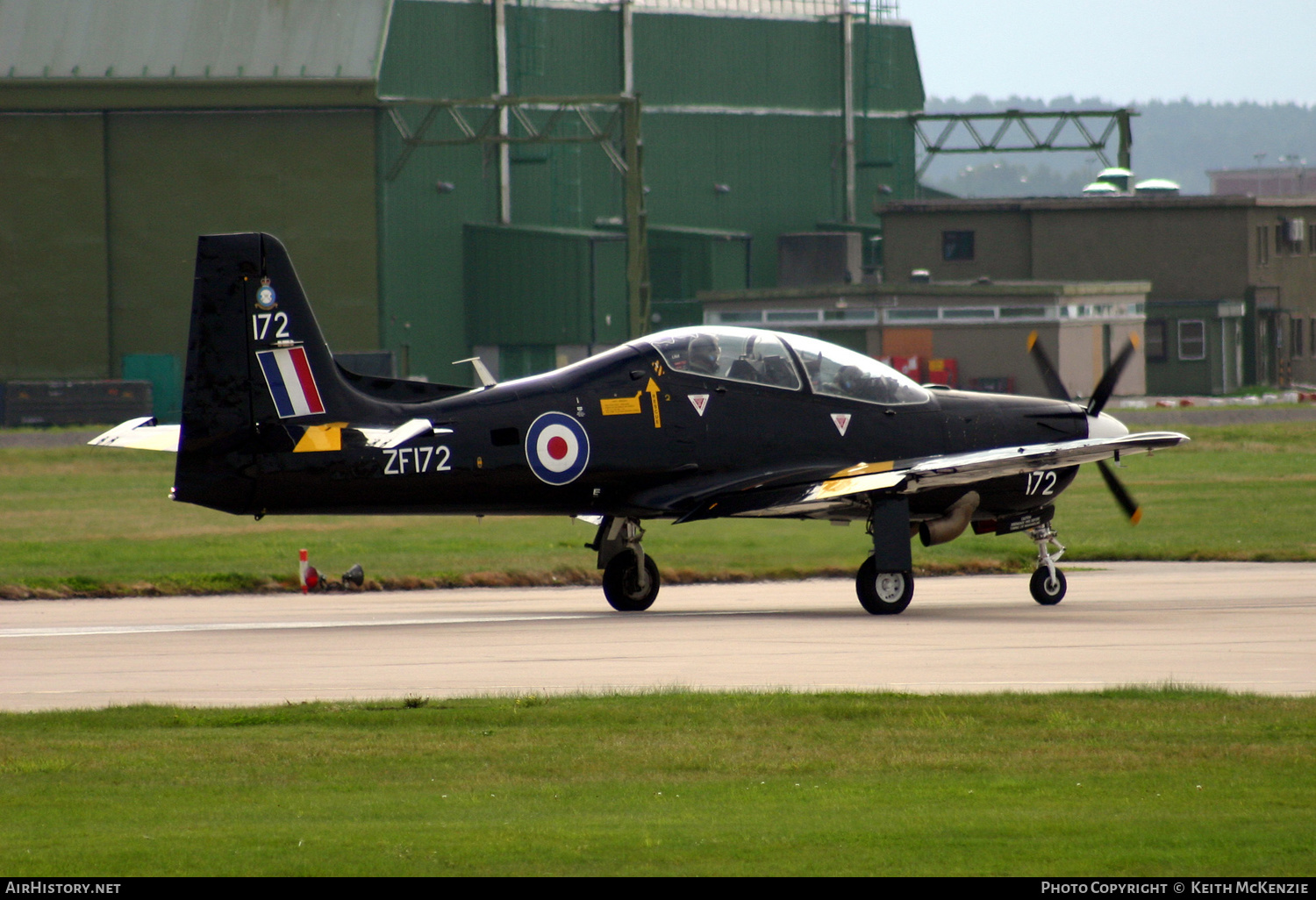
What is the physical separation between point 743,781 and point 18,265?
5764 cm

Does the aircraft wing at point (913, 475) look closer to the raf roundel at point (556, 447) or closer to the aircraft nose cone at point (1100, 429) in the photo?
the aircraft nose cone at point (1100, 429)

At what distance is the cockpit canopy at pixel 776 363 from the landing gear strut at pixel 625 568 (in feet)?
6.75

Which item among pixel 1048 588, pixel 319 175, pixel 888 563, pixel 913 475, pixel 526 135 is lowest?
pixel 1048 588

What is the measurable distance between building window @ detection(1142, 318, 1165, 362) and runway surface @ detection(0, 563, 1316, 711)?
52286 millimetres

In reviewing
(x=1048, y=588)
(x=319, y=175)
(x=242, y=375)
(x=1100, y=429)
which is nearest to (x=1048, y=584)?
(x=1048, y=588)

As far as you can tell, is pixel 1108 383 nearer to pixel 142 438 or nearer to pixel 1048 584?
pixel 1048 584

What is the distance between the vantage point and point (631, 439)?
1978 centimetres

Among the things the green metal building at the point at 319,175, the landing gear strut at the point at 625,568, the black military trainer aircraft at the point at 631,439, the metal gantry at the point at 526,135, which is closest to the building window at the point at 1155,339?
the green metal building at the point at 319,175

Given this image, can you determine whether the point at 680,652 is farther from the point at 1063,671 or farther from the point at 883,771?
the point at 883,771

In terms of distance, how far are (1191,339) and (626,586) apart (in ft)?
190

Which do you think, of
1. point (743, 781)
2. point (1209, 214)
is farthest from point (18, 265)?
point (743, 781)

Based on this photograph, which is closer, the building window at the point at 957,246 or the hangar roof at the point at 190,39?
the hangar roof at the point at 190,39

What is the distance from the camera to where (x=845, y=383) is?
67.2 ft

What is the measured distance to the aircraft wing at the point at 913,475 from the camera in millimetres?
19312
